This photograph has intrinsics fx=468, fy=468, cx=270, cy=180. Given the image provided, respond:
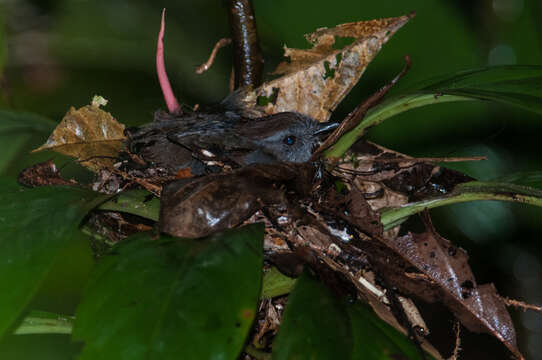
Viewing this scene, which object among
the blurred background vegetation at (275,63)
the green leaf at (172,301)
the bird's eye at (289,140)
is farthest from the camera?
the blurred background vegetation at (275,63)

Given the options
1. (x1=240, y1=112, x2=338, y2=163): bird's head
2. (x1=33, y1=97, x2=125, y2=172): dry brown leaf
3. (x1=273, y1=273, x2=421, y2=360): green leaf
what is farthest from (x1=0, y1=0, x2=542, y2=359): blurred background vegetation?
(x1=273, y1=273, x2=421, y2=360): green leaf

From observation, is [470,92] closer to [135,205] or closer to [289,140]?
[289,140]

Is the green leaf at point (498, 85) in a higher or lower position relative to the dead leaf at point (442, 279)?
higher

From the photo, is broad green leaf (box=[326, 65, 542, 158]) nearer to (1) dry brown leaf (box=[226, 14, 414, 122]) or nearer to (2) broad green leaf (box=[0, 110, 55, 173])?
(1) dry brown leaf (box=[226, 14, 414, 122])

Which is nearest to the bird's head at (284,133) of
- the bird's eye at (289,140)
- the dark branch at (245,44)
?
the bird's eye at (289,140)

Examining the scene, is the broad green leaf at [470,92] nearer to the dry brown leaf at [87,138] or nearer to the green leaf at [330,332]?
the green leaf at [330,332]

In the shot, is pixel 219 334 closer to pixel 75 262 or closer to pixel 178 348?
pixel 178 348
